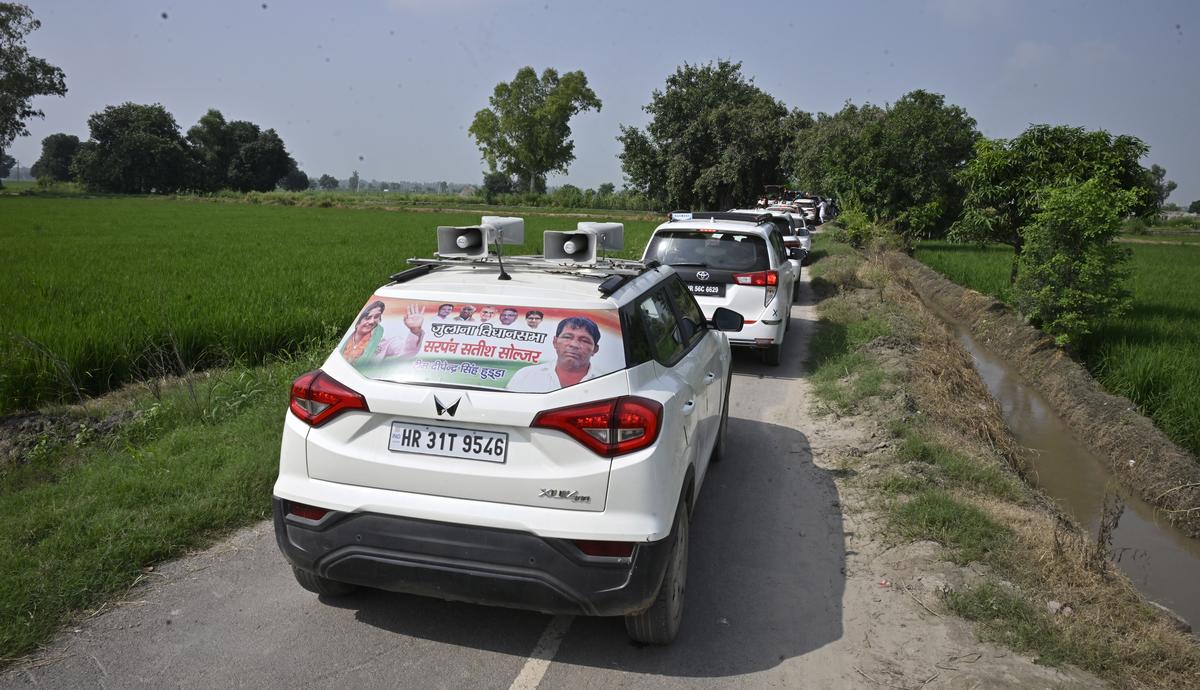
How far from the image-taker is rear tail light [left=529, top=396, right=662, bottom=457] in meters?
3.15

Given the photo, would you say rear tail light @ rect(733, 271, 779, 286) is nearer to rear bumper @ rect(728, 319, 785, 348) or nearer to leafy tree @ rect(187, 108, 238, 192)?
rear bumper @ rect(728, 319, 785, 348)

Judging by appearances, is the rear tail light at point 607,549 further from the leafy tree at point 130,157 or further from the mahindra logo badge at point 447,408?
the leafy tree at point 130,157

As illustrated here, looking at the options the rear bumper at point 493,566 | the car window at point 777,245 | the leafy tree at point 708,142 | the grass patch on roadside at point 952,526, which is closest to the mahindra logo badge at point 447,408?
the rear bumper at point 493,566

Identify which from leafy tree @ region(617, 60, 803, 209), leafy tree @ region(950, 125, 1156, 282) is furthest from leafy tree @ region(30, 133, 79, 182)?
leafy tree @ region(950, 125, 1156, 282)

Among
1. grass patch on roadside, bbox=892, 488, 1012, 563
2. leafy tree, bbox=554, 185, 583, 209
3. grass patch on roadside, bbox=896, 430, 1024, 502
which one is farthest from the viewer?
leafy tree, bbox=554, 185, 583, 209

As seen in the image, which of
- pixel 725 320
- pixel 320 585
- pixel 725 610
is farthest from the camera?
pixel 725 320

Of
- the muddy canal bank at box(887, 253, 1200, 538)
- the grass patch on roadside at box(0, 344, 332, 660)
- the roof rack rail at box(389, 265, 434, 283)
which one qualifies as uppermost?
the roof rack rail at box(389, 265, 434, 283)

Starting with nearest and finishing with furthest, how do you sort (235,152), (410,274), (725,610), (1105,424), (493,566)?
(493,566) → (725,610) → (410,274) → (1105,424) → (235,152)

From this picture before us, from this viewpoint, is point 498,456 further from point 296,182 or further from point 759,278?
point 296,182

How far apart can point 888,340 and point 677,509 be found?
7683 mm

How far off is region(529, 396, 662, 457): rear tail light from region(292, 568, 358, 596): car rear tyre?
1.41m

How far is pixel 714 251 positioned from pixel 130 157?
8235 cm

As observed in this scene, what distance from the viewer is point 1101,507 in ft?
22.0

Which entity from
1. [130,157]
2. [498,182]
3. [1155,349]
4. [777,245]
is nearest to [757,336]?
[777,245]
